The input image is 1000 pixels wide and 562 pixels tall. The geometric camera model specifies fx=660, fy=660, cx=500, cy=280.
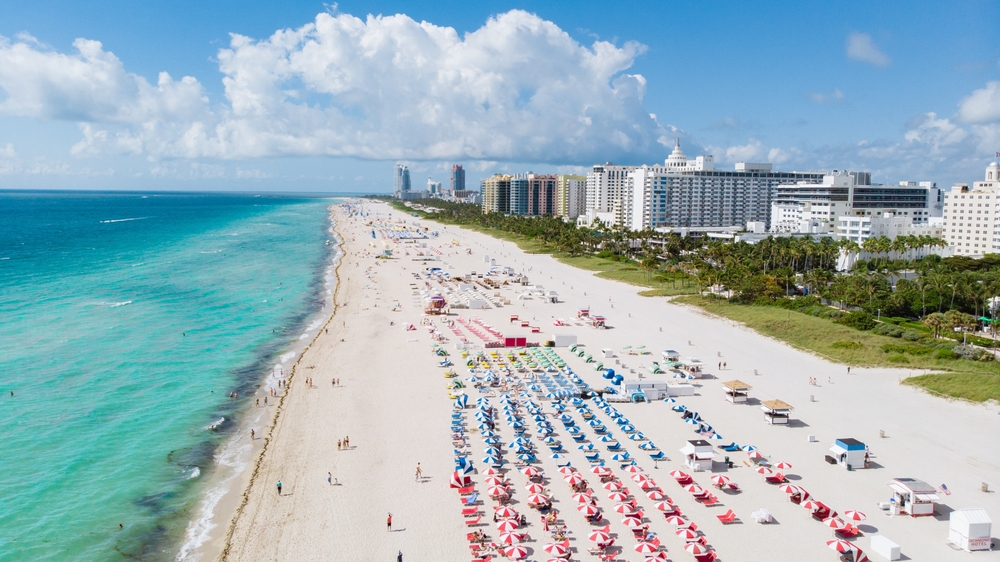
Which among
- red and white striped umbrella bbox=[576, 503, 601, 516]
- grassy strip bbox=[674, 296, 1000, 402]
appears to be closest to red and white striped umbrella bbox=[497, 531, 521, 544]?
red and white striped umbrella bbox=[576, 503, 601, 516]

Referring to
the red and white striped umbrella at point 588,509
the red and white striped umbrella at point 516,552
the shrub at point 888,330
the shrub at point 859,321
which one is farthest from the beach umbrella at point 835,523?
the shrub at point 859,321

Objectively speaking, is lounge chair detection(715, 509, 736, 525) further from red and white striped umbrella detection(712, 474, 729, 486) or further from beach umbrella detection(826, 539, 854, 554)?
beach umbrella detection(826, 539, 854, 554)

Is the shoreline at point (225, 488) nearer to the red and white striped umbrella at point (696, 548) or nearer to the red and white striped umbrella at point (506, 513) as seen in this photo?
the red and white striped umbrella at point (506, 513)

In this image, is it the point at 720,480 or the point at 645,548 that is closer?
the point at 645,548

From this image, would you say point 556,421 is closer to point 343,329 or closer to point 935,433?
point 935,433

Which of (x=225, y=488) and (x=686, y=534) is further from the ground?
(x=686, y=534)

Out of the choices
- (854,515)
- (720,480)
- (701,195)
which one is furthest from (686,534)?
(701,195)

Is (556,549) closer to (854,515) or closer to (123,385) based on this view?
(854,515)
